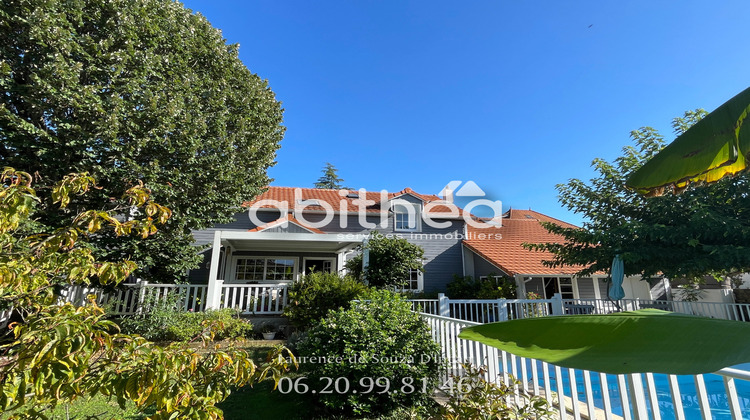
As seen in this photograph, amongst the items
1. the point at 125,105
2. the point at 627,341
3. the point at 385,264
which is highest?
the point at 125,105

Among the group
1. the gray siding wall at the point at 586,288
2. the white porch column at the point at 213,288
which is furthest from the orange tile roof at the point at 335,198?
the gray siding wall at the point at 586,288

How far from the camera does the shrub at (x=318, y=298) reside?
29.8 feet

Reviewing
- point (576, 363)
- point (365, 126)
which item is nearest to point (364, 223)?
point (365, 126)

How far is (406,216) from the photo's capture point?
18.2 meters

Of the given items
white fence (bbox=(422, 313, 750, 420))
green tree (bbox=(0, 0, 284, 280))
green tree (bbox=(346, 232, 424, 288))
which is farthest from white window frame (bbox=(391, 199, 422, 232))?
white fence (bbox=(422, 313, 750, 420))

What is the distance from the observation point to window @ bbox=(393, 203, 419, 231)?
17984 mm

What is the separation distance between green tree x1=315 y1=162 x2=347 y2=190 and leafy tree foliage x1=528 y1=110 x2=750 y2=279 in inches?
1366

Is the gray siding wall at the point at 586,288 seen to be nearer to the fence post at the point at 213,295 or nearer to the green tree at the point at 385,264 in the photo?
the green tree at the point at 385,264

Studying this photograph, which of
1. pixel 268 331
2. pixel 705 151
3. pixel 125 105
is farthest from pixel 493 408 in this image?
pixel 125 105

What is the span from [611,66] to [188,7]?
38.6 ft

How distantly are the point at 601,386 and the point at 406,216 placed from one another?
51.5 feet

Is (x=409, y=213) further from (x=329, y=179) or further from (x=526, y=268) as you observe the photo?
(x=329, y=179)

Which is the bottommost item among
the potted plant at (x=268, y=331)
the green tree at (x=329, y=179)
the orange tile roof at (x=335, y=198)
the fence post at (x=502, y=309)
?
the potted plant at (x=268, y=331)

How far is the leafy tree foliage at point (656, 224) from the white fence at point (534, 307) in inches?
61.4
